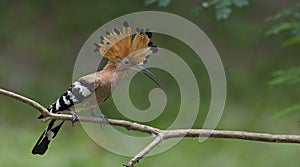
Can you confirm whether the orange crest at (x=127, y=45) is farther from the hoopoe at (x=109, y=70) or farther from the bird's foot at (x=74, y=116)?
Result: the bird's foot at (x=74, y=116)

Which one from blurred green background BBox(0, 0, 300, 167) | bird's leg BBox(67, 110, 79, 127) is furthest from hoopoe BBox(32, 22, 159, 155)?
blurred green background BBox(0, 0, 300, 167)

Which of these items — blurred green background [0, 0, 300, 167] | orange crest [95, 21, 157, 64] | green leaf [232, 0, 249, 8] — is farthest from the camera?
blurred green background [0, 0, 300, 167]

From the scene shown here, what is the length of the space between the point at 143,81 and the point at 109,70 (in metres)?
3.77

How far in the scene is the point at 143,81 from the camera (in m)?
5.46

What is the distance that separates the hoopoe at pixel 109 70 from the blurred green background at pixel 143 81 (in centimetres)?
202

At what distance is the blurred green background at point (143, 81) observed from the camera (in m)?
4.04

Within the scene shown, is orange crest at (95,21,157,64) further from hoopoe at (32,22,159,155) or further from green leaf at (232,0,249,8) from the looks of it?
green leaf at (232,0,249,8)

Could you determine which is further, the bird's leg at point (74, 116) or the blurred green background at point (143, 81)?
the blurred green background at point (143, 81)

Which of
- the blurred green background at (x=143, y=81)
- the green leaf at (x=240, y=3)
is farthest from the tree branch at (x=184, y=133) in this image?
the blurred green background at (x=143, y=81)

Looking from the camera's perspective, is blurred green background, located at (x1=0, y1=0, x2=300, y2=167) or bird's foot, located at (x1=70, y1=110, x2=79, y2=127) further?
Result: blurred green background, located at (x1=0, y1=0, x2=300, y2=167)

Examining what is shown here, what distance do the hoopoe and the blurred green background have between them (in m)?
2.02

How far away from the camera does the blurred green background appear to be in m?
4.04

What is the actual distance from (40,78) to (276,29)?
3.10 m

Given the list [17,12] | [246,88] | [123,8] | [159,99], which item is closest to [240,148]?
[246,88]
